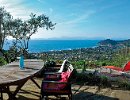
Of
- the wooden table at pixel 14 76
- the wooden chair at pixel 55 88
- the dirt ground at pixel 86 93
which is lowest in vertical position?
the dirt ground at pixel 86 93

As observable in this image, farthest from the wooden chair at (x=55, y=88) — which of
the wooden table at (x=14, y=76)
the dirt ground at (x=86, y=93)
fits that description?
the dirt ground at (x=86, y=93)

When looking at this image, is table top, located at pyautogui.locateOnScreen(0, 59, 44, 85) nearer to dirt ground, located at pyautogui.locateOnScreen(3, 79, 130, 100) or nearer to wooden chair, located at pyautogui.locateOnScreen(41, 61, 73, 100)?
wooden chair, located at pyautogui.locateOnScreen(41, 61, 73, 100)

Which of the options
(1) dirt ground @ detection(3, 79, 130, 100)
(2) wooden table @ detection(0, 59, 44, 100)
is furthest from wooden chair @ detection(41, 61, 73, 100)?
(1) dirt ground @ detection(3, 79, 130, 100)

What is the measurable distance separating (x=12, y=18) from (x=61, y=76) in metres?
9.97

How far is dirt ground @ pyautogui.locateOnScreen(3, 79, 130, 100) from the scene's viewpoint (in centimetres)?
833

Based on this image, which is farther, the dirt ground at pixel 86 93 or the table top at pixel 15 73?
the dirt ground at pixel 86 93

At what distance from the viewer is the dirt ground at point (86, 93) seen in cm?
833

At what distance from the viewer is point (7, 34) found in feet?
56.2

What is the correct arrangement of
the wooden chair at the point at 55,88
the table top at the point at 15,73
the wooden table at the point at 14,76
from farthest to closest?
the wooden chair at the point at 55,88 < the table top at the point at 15,73 < the wooden table at the point at 14,76

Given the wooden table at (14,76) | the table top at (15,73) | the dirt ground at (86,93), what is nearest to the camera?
the wooden table at (14,76)

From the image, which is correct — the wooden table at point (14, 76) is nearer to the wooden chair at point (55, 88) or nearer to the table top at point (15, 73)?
the table top at point (15, 73)

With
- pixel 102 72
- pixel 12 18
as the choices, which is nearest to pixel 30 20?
pixel 12 18

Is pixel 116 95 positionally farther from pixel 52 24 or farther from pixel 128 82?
pixel 52 24

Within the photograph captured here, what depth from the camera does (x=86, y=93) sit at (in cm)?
879
